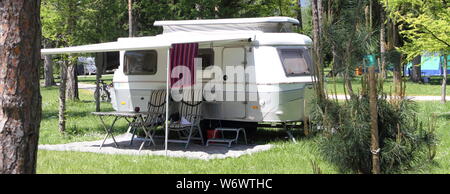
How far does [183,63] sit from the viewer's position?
31.4ft

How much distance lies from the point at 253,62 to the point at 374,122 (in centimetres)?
429

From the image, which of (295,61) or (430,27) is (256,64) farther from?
(430,27)

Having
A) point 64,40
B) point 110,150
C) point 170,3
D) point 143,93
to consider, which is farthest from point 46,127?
point 170,3

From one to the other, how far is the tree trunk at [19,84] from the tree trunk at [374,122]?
11.0 feet

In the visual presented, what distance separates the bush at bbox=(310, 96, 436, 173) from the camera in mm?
5797

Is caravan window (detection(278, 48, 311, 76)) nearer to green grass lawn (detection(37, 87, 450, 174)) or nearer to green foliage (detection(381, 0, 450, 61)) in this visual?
green grass lawn (detection(37, 87, 450, 174))

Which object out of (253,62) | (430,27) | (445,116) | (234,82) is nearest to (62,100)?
(234,82)

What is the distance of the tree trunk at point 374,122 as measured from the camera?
17.7 ft

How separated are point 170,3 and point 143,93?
442 inches

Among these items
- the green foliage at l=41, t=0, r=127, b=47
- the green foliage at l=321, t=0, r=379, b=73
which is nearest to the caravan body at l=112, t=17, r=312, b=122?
the green foliage at l=41, t=0, r=127, b=47

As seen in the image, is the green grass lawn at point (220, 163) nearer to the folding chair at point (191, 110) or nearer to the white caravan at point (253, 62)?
the white caravan at point (253, 62)

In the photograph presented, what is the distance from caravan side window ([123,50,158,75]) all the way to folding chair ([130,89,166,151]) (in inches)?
21.7

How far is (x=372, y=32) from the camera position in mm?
5898
